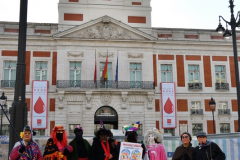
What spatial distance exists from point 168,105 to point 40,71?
1038 centimetres

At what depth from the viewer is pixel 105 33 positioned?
952 inches

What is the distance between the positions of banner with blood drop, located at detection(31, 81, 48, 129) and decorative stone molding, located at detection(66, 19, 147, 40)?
15.0 ft

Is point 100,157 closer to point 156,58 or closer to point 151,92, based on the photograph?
point 151,92

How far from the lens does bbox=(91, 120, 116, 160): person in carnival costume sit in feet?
19.4

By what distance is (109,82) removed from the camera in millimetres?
23562

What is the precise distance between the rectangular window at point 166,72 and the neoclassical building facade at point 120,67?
0.08 meters

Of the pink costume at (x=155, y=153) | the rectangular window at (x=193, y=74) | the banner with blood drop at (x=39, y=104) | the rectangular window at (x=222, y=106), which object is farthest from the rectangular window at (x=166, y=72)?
the pink costume at (x=155, y=153)

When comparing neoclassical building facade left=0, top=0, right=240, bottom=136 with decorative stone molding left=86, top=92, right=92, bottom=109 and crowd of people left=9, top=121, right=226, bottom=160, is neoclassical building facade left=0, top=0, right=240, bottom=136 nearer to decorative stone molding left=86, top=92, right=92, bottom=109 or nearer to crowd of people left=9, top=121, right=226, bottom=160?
decorative stone molding left=86, top=92, right=92, bottom=109

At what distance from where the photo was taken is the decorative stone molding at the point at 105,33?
78.6 feet

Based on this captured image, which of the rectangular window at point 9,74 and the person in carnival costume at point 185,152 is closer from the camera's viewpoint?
the person in carnival costume at point 185,152

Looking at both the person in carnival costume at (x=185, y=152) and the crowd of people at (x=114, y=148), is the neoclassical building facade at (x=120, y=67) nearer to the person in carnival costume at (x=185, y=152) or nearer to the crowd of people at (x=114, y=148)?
the crowd of people at (x=114, y=148)

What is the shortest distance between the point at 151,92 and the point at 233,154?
54.0ft

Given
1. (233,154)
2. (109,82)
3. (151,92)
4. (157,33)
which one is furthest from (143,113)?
(233,154)

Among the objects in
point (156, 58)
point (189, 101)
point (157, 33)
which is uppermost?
point (157, 33)
